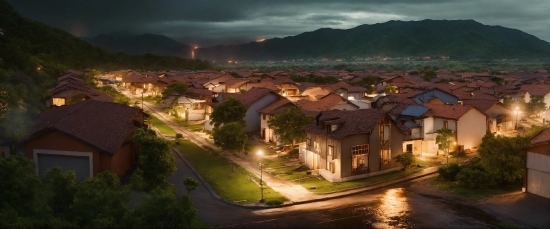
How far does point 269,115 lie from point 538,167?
28.4 metres

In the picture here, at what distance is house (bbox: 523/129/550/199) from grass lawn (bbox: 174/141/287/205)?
623 inches

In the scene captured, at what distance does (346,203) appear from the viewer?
1121 inches

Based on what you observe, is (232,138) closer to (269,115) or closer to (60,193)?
(269,115)

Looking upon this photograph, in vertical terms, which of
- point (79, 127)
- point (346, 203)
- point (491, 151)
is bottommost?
point (346, 203)

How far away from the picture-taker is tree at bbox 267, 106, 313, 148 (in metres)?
42.4

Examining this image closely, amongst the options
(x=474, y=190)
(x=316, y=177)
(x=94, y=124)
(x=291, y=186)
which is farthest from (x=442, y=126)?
(x=94, y=124)

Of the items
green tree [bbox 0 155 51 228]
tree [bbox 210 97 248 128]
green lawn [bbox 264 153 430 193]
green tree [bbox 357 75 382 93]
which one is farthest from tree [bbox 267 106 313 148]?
green tree [bbox 357 75 382 93]

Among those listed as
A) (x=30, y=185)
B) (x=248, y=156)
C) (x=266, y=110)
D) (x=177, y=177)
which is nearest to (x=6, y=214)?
(x=30, y=185)

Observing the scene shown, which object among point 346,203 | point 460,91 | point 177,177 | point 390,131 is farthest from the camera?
point 460,91

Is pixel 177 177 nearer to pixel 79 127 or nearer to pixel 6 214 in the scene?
pixel 79 127

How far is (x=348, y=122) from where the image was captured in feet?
118

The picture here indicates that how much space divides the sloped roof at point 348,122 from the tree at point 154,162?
43.3 ft

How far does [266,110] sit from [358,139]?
19.2 metres

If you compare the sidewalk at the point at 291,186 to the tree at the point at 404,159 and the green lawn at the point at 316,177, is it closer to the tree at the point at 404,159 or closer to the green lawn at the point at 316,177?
the green lawn at the point at 316,177
